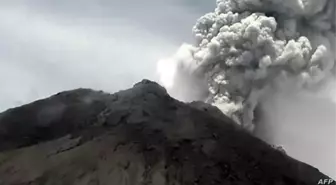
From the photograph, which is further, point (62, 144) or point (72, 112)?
point (72, 112)

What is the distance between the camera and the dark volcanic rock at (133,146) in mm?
42625

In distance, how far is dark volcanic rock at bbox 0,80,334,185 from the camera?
4262 centimetres

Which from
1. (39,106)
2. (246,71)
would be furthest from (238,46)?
(39,106)

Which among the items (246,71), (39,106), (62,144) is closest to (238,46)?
(246,71)

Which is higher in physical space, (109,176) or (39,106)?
(39,106)

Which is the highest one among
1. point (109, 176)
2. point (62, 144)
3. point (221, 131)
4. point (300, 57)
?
point (300, 57)

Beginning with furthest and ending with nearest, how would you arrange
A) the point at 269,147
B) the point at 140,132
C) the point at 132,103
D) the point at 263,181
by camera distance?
the point at 132,103, the point at 140,132, the point at 269,147, the point at 263,181

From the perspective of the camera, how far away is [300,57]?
4225 cm

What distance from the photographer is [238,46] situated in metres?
43.3

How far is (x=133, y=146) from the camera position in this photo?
4731cm

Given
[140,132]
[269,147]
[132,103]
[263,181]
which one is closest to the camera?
[263,181]

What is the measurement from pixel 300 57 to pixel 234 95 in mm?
5361

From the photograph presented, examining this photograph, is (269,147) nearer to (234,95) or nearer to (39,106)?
(234,95)

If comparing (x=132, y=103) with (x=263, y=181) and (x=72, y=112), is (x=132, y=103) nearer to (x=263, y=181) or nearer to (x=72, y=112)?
(x=72, y=112)
